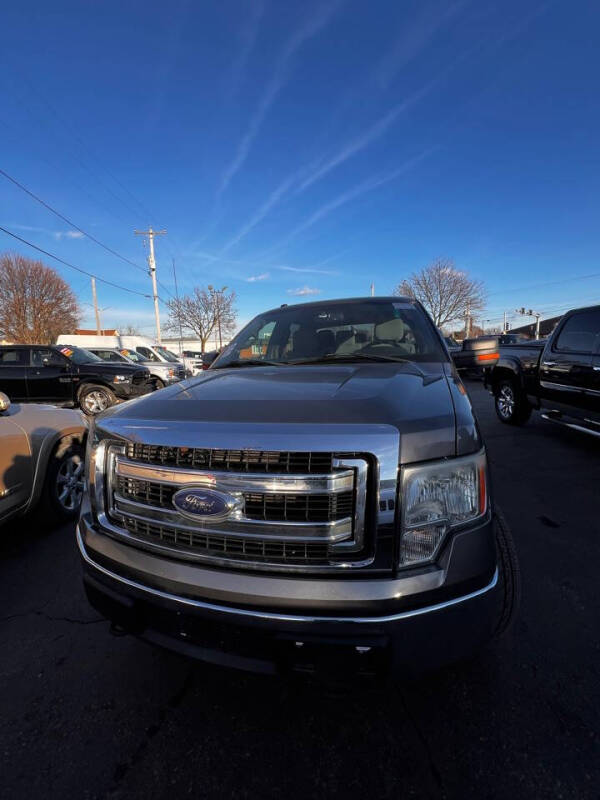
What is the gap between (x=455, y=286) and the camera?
130ft

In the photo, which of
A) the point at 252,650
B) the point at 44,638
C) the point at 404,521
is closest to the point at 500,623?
the point at 404,521

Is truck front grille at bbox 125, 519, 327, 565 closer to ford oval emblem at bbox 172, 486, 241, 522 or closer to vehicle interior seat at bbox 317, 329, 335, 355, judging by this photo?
ford oval emblem at bbox 172, 486, 241, 522

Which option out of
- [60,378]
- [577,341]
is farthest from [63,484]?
[577,341]

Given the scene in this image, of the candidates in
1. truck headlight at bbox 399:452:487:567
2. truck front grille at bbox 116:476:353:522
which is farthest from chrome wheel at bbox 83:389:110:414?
truck headlight at bbox 399:452:487:567

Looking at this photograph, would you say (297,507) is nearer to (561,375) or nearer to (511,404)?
(561,375)

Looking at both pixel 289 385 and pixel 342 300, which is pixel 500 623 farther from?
pixel 342 300

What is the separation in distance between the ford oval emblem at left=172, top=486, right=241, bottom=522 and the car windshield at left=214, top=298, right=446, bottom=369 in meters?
1.42

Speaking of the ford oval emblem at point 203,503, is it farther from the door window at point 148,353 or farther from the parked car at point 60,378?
the door window at point 148,353

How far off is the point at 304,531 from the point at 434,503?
45 cm

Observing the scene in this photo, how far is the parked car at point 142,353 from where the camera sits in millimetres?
13859

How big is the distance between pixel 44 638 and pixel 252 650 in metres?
1.60

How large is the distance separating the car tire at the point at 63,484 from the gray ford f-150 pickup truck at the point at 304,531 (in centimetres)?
231

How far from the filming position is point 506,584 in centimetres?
166

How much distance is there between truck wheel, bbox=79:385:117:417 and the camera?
9.42 m
